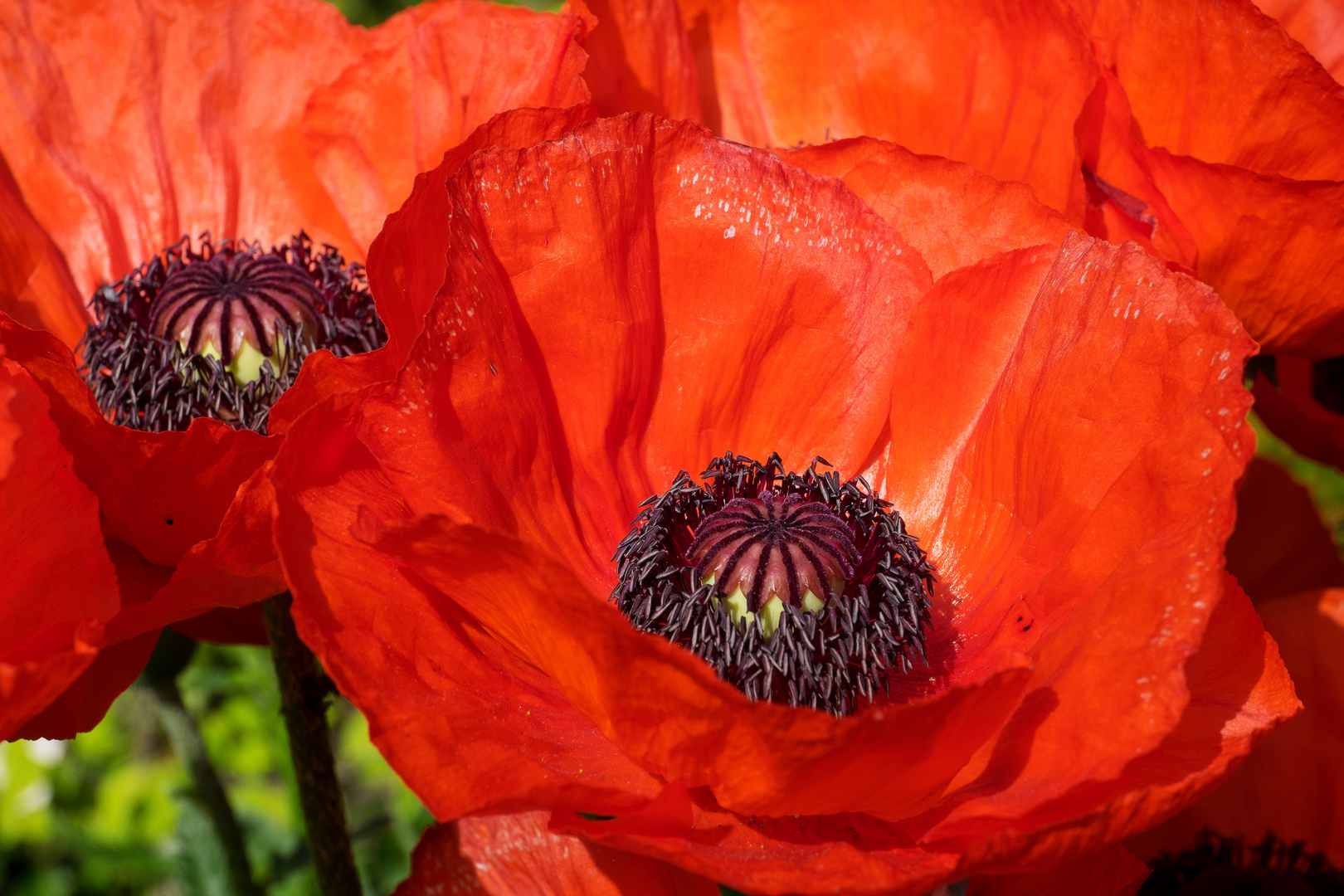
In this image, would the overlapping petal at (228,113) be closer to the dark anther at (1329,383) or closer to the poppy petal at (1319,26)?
the poppy petal at (1319,26)

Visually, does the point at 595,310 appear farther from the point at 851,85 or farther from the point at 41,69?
the point at 41,69

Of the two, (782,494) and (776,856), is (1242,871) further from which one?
(776,856)

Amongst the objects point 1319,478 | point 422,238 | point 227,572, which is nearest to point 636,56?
point 422,238

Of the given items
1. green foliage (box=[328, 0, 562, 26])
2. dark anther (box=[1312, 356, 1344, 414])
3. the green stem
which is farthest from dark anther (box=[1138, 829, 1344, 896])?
green foliage (box=[328, 0, 562, 26])

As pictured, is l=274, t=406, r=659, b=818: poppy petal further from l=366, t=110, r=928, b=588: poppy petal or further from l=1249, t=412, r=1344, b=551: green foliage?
l=1249, t=412, r=1344, b=551: green foliage

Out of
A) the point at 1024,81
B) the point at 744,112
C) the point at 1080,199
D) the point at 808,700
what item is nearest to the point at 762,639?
the point at 808,700

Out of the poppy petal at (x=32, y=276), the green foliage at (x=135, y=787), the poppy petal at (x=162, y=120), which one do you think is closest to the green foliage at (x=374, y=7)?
the green foliage at (x=135, y=787)
